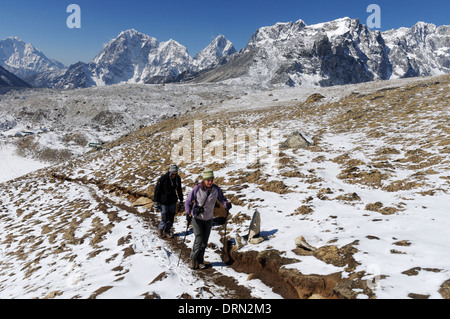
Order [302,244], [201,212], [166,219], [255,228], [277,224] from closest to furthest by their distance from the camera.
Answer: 1. [302,244]
2. [201,212]
3. [255,228]
4. [277,224]
5. [166,219]

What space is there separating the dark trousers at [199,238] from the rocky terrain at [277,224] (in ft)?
1.39

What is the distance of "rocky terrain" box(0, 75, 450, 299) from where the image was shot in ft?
16.7

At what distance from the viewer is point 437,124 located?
14.8m

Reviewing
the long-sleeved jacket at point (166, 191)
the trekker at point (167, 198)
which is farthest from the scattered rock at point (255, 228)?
the long-sleeved jacket at point (166, 191)

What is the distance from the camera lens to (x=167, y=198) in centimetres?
884

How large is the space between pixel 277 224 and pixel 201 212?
284cm

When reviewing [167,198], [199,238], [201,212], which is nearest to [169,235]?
[167,198]

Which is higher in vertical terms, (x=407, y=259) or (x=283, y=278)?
(x=407, y=259)

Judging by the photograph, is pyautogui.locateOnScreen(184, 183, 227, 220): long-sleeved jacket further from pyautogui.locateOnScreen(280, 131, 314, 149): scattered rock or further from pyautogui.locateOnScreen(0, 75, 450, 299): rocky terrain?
pyautogui.locateOnScreen(280, 131, 314, 149): scattered rock

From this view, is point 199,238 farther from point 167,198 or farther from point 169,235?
point 167,198
